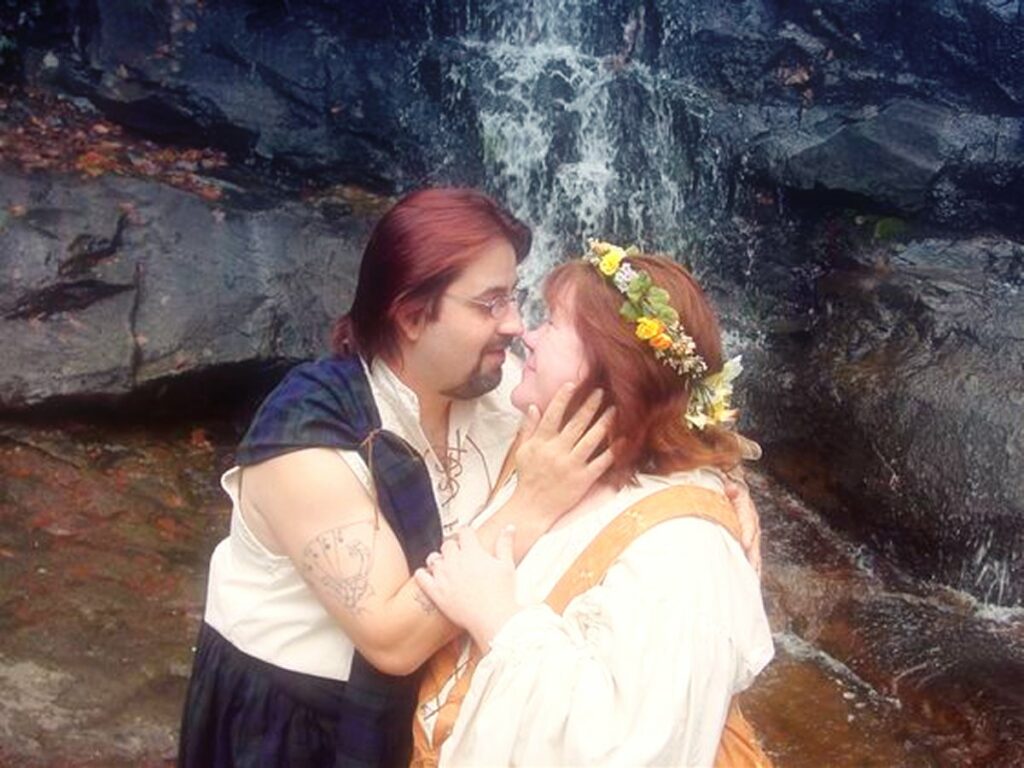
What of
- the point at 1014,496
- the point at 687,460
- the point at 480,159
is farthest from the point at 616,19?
the point at 687,460

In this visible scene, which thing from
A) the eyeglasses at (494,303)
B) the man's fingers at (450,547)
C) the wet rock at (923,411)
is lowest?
the wet rock at (923,411)

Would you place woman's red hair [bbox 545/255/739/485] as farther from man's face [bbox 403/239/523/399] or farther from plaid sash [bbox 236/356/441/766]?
plaid sash [bbox 236/356/441/766]

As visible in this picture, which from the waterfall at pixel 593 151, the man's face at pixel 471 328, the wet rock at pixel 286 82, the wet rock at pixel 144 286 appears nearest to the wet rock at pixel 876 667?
the man's face at pixel 471 328

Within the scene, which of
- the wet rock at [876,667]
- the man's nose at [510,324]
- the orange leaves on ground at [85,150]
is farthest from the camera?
the orange leaves on ground at [85,150]

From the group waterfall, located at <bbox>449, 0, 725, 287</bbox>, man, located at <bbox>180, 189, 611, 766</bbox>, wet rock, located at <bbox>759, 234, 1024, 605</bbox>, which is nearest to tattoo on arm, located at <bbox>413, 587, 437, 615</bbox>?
man, located at <bbox>180, 189, 611, 766</bbox>

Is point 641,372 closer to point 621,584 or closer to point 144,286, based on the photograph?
point 621,584

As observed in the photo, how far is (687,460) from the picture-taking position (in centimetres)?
244

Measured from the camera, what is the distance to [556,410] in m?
2.42

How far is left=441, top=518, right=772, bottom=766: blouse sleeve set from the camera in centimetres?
199

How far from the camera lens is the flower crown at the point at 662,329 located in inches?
91.8

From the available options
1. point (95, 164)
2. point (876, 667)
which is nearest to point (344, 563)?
point (876, 667)

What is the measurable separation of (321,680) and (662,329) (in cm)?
110

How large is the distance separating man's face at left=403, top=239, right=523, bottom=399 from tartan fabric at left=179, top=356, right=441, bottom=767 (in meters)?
0.18

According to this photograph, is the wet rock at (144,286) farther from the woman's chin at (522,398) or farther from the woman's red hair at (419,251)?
the woman's chin at (522,398)
